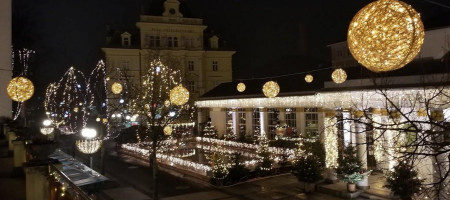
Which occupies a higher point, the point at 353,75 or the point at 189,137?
the point at 353,75

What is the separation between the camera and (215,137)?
94.5ft

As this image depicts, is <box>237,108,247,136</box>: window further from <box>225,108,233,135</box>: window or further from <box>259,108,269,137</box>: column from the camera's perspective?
<box>259,108,269,137</box>: column

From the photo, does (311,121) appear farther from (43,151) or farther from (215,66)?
(215,66)

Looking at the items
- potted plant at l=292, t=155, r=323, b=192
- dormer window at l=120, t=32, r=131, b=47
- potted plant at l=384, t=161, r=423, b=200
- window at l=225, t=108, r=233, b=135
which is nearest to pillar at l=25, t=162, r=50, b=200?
potted plant at l=384, t=161, r=423, b=200

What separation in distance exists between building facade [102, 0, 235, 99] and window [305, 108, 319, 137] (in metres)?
17.0

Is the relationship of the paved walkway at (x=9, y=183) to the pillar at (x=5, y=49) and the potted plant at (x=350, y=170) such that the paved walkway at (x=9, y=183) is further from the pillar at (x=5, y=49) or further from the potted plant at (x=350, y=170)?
the potted plant at (x=350, y=170)

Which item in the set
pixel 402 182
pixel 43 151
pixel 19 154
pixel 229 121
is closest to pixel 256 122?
pixel 229 121

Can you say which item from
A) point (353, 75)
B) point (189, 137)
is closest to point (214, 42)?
point (189, 137)

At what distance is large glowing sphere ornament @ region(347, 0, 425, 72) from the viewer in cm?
548

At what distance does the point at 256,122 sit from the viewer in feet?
86.7

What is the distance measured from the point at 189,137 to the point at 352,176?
19.1 metres

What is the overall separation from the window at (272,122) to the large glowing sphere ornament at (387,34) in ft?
60.9

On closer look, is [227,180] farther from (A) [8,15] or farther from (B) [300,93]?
(A) [8,15]

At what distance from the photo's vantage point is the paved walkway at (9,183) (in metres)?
8.64
